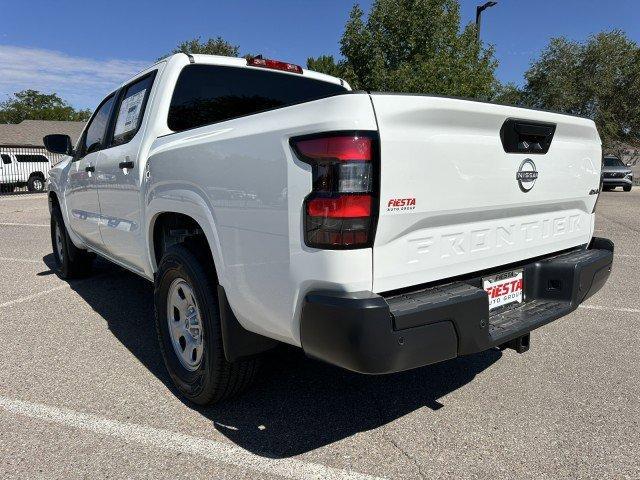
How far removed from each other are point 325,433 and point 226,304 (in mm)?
851

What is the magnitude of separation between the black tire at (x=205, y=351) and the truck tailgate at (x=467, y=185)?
1003mm

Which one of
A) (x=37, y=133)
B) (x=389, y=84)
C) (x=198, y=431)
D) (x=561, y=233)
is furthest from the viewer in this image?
(x=37, y=133)

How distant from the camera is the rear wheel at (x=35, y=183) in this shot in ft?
83.1

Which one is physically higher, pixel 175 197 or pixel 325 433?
pixel 175 197

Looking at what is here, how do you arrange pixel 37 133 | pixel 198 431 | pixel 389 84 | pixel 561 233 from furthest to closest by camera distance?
pixel 37 133 < pixel 389 84 < pixel 561 233 < pixel 198 431

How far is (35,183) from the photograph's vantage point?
83.8 ft

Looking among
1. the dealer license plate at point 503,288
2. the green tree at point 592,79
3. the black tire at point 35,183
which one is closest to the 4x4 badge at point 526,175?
the dealer license plate at point 503,288

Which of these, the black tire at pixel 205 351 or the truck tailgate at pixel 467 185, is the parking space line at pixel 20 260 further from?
the truck tailgate at pixel 467 185

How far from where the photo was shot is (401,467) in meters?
2.32

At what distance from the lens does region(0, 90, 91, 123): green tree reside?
276 feet

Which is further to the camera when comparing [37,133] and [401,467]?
[37,133]

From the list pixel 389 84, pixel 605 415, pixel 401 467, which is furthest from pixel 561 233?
pixel 389 84

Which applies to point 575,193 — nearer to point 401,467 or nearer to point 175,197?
point 401,467

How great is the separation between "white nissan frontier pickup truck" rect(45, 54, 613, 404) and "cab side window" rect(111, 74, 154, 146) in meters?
0.06
